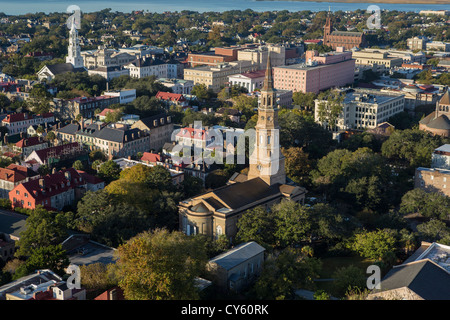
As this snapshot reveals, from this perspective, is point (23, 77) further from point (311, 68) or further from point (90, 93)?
point (311, 68)

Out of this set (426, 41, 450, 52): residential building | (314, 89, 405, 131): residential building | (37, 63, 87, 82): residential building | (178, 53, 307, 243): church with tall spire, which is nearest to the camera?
(178, 53, 307, 243): church with tall spire

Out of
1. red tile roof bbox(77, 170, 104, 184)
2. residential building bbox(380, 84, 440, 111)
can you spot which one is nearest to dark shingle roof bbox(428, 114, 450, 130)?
residential building bbox(380, 84, 440, 111)

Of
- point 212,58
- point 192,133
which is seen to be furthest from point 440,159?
point 212,58

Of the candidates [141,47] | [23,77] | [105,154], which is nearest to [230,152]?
[105,154]

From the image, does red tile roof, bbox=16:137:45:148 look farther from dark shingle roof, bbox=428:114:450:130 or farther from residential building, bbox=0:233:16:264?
dark shingle roof, bbox=428:114:450:130

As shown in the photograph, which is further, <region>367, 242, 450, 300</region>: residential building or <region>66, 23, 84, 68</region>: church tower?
<region>66, 23, 84, 68</region>: church tower

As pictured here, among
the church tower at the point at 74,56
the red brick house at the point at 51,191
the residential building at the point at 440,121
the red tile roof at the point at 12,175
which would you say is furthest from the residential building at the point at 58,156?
the church tower at the point at 74,56

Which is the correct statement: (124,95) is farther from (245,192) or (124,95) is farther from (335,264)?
(335,264)
